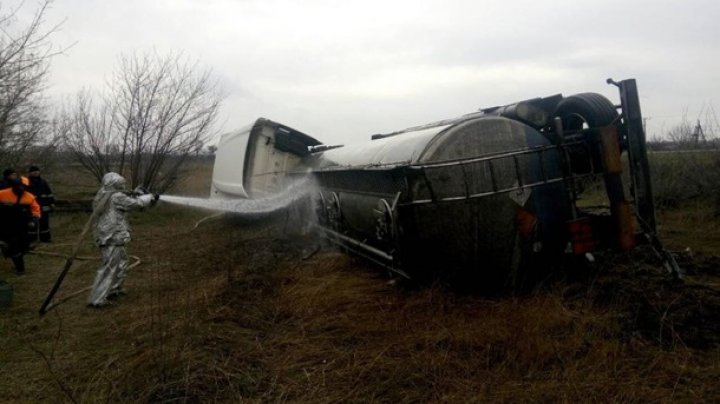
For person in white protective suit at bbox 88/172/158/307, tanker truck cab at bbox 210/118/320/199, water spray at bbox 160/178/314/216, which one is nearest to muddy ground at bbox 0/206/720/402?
person in white protective suit at bbox 88/172/158/307

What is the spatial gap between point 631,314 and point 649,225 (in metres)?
1.45

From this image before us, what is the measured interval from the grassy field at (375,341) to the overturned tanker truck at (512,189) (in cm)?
44

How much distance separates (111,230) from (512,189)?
516cm

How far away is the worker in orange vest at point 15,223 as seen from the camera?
886 centimetres

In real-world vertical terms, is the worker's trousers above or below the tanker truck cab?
below

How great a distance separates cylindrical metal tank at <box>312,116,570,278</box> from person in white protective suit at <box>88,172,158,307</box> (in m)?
3.67

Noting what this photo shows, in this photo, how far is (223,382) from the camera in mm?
3854

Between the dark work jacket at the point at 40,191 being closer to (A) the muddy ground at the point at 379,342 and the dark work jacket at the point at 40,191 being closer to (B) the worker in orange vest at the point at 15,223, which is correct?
(B) the worker in orange vest at the point at 15,223

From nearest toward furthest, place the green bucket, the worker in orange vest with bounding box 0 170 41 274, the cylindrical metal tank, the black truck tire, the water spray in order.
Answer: the cylindrical metal tank, the black truck tire, the green bucket, the worker in orange vest with bounding box 0 170 41 274, the water spray

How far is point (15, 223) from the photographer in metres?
9.02

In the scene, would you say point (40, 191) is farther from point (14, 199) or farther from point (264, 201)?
point (264, 201)

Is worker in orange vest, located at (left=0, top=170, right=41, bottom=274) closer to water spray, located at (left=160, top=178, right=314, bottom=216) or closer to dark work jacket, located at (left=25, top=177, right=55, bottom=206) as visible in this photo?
water spray, located at (left=160, top=178, right=314, bottom=216)

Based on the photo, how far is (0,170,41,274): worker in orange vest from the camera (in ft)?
29.1

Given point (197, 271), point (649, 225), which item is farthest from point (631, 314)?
point (197, 271)
